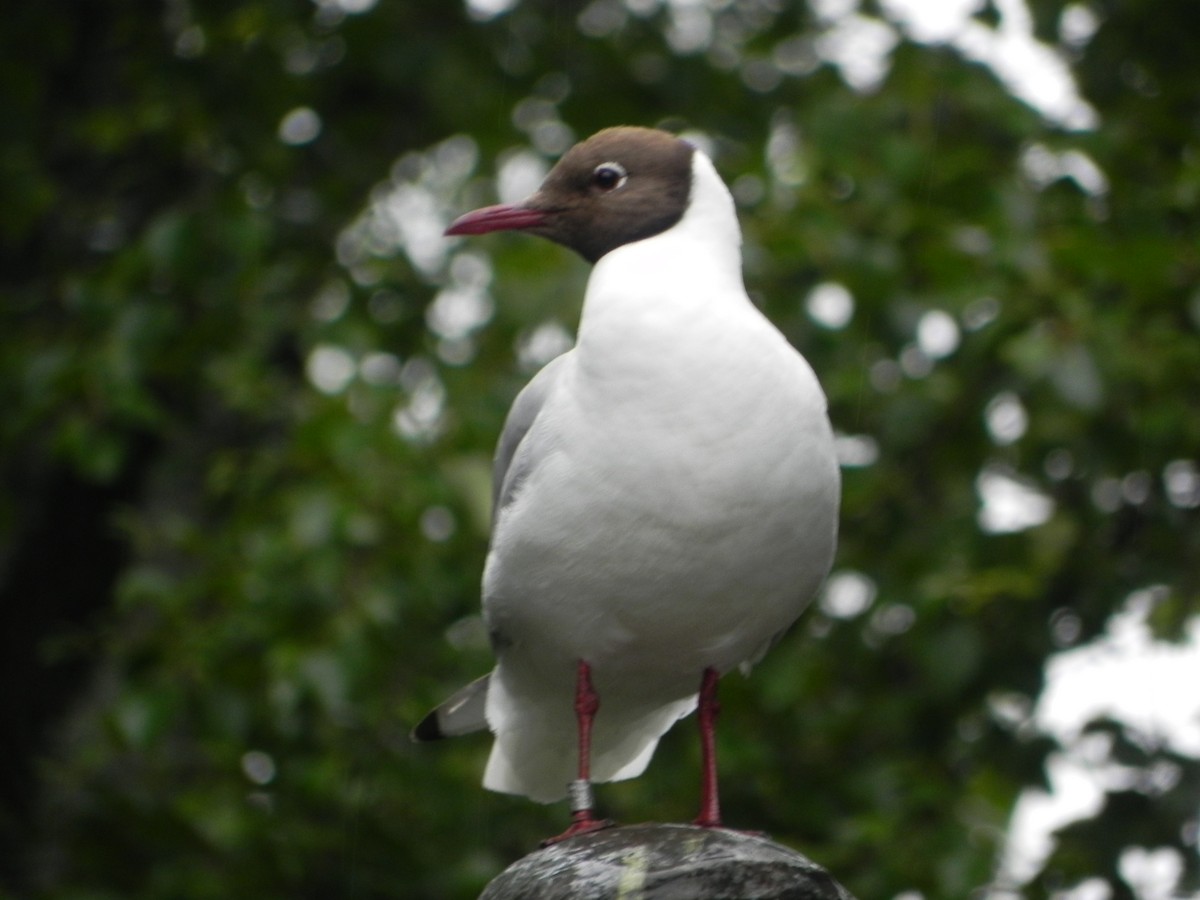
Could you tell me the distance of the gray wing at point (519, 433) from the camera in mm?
2400

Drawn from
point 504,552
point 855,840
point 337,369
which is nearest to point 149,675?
point 337,369

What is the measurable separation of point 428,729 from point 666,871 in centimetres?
85

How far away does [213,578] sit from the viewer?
393 centimetres

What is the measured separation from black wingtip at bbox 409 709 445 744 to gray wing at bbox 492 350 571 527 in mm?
322

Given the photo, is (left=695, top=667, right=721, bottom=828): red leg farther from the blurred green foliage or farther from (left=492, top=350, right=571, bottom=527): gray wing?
the blurred green foliage

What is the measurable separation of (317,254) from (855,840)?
7.71 ft

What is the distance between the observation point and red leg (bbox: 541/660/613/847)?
2189 millimetres

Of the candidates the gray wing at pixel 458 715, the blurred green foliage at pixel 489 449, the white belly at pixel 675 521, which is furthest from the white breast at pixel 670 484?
the blurred green foliage at pixel 489 449

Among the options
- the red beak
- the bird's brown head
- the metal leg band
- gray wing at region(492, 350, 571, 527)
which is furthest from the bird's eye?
the metal leg band

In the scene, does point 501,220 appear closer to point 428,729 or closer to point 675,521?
point 675,521

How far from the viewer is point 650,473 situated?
2.14m

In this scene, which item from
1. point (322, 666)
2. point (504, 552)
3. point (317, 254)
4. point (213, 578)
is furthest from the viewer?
point (317, 254)

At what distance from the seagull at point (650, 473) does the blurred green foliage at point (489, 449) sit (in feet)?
3.59

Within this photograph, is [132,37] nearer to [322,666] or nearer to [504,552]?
[322,666]
